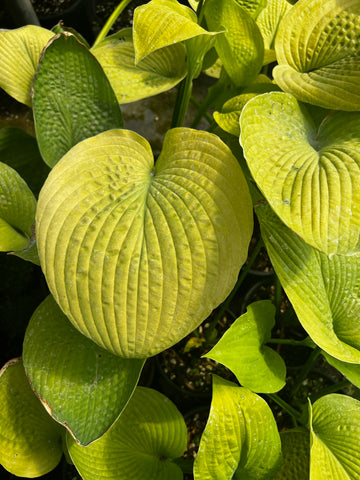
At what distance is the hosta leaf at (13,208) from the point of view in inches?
29.0

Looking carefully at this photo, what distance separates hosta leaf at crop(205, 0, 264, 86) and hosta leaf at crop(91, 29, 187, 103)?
8cm

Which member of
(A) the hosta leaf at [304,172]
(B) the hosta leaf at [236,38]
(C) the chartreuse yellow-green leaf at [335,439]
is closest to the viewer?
(A) the hosta leaf at [304,172]

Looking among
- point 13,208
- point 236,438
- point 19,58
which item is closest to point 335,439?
point 236,438

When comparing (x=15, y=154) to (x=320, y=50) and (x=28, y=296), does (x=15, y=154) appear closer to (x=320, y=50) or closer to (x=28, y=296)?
(x=28, y=296)

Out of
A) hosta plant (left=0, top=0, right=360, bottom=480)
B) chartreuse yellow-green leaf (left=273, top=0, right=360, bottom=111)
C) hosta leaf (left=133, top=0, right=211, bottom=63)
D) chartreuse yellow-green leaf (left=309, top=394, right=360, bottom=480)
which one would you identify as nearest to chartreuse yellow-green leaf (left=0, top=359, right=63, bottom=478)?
hosta plant (left=0, top=0, right=360, bottom=480)

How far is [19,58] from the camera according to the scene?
2.69ft

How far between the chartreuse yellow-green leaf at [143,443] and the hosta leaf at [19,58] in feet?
1.97

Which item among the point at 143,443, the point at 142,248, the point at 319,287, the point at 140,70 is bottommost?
the point at 143,443

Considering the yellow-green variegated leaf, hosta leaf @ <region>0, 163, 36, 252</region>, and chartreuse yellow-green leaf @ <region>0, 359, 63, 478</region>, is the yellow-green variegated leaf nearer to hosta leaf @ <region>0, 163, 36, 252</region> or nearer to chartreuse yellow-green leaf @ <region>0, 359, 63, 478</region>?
hosta leaf @ <region>0, 163, 36, 252</region>

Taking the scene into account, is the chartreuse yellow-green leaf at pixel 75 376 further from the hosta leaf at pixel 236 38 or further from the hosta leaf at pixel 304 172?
the hosta leaf at pixel 236 38

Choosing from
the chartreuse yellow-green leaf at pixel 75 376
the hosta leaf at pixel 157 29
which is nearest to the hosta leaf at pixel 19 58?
the hosta leaf at pixel 157 29

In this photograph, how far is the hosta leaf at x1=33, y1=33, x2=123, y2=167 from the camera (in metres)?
0.76

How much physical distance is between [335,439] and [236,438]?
158mm

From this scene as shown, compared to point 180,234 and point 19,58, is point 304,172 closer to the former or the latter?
point 180,234
